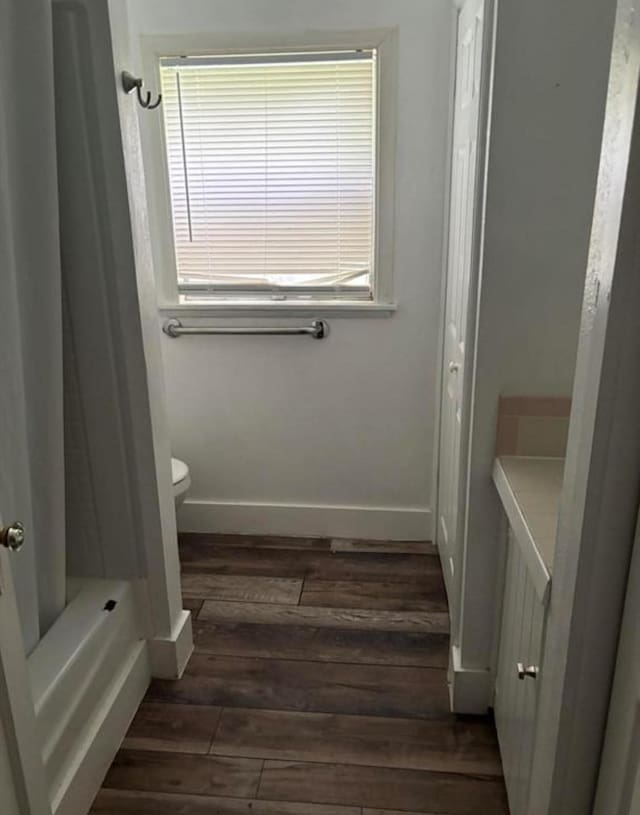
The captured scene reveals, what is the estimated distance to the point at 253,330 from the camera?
2617 mm

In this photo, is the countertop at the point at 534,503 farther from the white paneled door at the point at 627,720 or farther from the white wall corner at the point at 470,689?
the white wall corner at the point at 470,689

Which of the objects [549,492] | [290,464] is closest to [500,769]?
[549,492]

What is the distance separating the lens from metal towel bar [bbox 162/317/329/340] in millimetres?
2580

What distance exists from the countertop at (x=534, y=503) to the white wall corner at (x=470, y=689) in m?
0.61

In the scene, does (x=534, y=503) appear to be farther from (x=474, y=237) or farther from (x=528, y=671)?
(x=474, y=237)

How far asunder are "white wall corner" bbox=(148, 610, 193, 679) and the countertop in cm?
111

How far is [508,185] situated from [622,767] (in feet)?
3.72

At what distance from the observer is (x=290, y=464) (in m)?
2.82

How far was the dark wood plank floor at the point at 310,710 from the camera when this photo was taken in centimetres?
168

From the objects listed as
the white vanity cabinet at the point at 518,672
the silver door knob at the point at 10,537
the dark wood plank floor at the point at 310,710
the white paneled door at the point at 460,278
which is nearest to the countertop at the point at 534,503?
the white vanity cabinet at the point at 518,672

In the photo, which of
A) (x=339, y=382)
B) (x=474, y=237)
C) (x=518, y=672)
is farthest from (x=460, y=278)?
(x=518, y=672)

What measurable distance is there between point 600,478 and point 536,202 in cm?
80

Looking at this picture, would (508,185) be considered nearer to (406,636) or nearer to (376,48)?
(376,48)

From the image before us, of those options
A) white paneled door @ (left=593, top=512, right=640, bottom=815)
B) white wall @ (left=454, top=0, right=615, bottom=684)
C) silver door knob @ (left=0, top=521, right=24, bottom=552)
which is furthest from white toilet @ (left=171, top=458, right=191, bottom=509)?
white paneled door @ (left=593, top=512, right=640, bottom=815)
